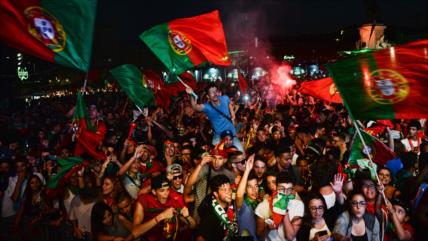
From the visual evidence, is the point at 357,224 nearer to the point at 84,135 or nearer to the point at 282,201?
the point at 282,201

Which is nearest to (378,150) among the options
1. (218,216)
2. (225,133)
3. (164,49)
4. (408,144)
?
(218,216)

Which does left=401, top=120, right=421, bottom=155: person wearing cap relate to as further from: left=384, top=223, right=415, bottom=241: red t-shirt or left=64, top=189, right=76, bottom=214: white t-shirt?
left=64, top=189, right=76, bottom=214: white t-shirt

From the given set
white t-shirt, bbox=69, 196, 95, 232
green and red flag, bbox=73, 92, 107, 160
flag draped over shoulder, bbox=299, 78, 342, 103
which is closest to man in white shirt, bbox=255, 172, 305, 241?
white t-shirt, bbox=69, 196, 95, 232

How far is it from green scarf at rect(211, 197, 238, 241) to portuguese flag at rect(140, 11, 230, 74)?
12.6 ft

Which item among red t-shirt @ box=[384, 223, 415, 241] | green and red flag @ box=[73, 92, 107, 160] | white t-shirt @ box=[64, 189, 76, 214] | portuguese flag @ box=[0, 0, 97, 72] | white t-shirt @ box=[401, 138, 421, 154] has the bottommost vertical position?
white t-shirt @ box=[401, 138, 421, 154]

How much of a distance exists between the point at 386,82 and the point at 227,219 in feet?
7.76

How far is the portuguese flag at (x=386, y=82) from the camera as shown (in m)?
4.60

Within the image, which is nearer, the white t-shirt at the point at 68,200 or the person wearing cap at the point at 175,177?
the person wearing cap at the point at 175,177

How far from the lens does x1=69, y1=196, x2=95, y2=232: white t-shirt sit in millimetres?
5504

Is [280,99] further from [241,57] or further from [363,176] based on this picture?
[241,57]

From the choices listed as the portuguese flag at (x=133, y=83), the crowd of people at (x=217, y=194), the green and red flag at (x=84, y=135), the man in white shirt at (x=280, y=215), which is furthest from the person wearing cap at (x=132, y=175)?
the portuguese flag at (x=133, y=83)

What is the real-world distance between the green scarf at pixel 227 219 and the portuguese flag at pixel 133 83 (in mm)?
5466

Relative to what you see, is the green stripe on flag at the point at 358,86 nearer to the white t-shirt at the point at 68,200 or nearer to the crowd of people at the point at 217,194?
the crowd of people at the point at 217,194

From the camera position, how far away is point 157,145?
9320mm
